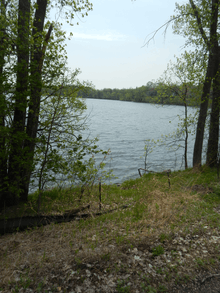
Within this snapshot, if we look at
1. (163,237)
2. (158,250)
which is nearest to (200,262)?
(158,250)

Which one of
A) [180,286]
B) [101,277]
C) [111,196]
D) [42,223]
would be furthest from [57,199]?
[180,286]

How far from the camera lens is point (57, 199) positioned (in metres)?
8.41

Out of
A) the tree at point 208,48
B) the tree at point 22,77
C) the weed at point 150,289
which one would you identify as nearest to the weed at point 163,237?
the weed at point 150,289

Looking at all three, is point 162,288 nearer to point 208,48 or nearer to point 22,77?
point 22,77

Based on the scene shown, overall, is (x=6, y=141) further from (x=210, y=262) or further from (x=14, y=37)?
(x=210, y=262)

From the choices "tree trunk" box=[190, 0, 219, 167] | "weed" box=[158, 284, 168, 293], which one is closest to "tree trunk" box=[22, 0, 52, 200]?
"weed" box=[158, 284, 168, 293]

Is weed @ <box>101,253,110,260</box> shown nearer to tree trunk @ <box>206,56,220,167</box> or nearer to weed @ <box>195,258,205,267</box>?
weed @ <box>195,258,205,267</box>

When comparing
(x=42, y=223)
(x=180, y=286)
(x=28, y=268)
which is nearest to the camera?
(x=180, y=286)

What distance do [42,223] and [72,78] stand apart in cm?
525

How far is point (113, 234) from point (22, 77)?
541 centimetres

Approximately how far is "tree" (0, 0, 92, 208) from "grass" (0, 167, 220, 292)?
1418 millimetres

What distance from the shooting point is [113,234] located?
5.83m

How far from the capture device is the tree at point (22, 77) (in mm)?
6162

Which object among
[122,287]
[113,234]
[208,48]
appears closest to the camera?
[122,287]
